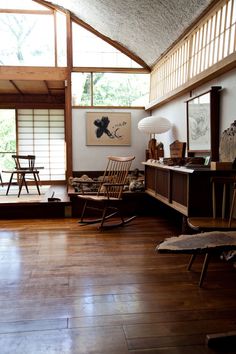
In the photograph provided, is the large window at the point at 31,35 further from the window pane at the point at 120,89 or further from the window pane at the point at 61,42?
the window pane at the point at 120,89

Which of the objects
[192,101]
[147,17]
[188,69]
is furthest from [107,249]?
[147,17]

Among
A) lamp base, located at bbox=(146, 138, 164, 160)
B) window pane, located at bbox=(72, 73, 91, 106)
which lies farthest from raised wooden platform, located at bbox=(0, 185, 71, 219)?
window pane, located at bbox=(72, 73, 91, 106)

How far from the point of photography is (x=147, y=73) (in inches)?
266

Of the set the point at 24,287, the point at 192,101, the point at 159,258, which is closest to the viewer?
the point at 24,287

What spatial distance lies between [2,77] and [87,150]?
82.9 inches

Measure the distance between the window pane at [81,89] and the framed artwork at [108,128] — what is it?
29 cm

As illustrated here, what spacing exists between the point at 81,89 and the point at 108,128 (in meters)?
0.93

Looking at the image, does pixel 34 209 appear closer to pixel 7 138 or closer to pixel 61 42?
pixel 61 42

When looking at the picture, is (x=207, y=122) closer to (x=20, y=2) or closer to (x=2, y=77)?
(x=2, y=77)

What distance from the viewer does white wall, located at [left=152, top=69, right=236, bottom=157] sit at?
3380mm

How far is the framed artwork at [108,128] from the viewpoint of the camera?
21.7ft

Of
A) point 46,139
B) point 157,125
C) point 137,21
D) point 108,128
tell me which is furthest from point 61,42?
point 157,125

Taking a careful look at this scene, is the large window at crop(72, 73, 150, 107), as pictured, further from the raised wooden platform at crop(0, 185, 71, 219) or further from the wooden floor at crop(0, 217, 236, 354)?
the wooden floor at crop(0, 217, 236, 354)

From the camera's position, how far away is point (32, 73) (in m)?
6.47
